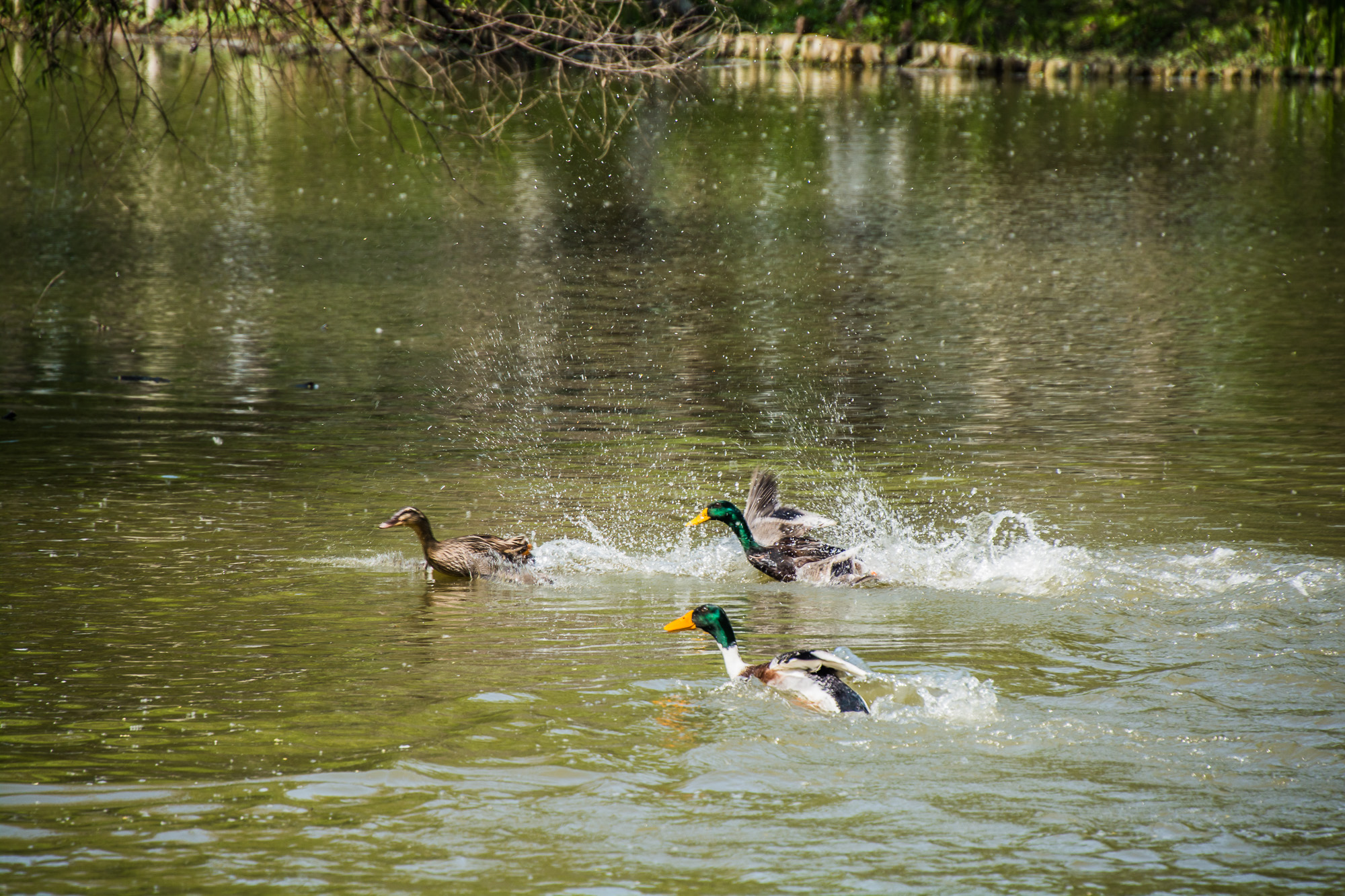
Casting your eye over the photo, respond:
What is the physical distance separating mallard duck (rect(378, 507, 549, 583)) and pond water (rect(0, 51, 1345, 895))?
0.35ft

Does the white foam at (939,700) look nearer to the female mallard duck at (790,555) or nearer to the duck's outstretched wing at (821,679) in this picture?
the duck's outstretched wing at (821,679)

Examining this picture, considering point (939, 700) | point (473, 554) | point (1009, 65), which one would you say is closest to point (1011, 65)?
point (1009, 65)

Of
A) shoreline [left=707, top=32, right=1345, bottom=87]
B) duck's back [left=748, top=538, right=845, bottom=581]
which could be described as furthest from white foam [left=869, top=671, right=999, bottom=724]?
shoreline [left=707, top=32, right=1345, bottom=87]

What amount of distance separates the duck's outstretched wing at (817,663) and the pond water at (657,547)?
0.19 meters

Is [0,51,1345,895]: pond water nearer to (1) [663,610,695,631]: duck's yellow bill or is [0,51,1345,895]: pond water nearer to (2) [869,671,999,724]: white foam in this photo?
(2) [869,671,999,724]: white foam

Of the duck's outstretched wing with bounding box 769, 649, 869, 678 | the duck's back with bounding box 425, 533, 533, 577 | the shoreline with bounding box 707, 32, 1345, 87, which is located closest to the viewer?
the duck's outstretched wing with bounding box 769, 649, 869, 678

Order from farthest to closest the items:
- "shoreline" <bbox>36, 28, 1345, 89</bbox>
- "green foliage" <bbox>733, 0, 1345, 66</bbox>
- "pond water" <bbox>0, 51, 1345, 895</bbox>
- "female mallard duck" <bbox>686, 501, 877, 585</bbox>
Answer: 1. "green foliage" <bbox>733, 0, 1345, 66</bbox>
2. "shoreline" <bbox>36, 28, 1345, 89</bbox>
3. "female mallard duck" <bbox>686, 501, 877, 585</bbox>
4. "pond water" <bbox>0, 51, 1345, 895</bbox>

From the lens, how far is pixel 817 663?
648 cm

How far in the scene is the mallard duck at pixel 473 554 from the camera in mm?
8688

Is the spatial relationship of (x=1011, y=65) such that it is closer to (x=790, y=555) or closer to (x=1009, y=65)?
(x=1009, y=65)

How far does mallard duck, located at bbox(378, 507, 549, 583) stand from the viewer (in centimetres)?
869

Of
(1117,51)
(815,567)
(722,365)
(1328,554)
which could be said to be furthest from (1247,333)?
(1117,51)

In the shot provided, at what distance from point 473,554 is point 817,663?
2844 millimetres

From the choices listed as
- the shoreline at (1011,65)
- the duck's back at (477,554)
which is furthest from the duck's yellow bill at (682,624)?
the shoreline at (1011,65)
